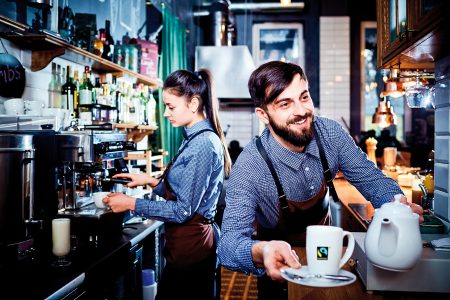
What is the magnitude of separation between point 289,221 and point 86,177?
4.38 feet

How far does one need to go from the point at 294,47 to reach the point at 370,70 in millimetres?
1244

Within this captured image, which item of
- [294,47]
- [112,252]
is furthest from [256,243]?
[294,47]

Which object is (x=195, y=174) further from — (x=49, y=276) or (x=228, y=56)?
(x=228, y=56)

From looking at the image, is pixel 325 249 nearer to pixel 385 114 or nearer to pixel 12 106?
pixel 12 106

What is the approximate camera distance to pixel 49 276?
1.88 meters

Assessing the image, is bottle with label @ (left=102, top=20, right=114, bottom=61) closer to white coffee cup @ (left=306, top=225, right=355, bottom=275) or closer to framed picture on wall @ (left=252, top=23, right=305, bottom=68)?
white coffee cup @ (left=306, top=225, right=355, bottom=275)

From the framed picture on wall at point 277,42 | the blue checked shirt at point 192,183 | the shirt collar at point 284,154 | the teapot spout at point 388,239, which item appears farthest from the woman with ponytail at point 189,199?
the framed picture on wall at point 277,42

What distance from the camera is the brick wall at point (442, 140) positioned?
196 cm

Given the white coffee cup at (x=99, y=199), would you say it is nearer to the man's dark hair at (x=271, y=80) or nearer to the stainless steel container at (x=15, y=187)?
the stainless steel container at (x=15, y=187)

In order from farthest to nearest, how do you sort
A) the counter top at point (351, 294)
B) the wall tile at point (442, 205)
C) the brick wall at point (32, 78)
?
the brick wall at point (32, 78), the wall tile at point (442, 205), the counter top at point (351, 294)

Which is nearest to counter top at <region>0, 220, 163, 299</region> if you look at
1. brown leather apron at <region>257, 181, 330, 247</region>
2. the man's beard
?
brown leather apron at <region>257, 181, 330, 247</region>

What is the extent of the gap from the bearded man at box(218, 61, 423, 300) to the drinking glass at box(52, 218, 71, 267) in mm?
831

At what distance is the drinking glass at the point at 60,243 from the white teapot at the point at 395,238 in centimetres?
133

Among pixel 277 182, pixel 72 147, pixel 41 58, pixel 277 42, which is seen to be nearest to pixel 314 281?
pixel 277 182
